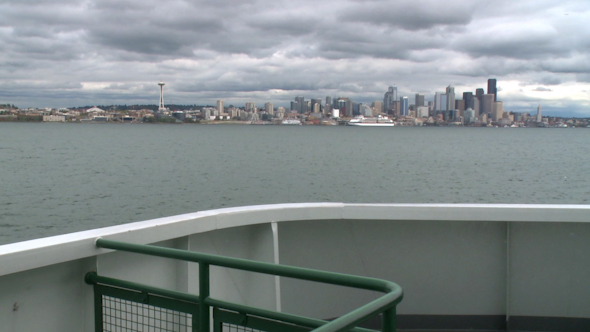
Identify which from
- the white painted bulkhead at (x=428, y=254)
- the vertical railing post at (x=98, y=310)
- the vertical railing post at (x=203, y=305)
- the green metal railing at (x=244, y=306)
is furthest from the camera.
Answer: the white painted bulkhead at (x=428, y=254)

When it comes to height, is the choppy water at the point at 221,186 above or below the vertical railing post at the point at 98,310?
below

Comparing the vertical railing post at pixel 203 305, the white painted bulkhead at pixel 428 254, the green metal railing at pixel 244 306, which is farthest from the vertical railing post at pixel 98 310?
the white painted bulkhead at pixel 428 254

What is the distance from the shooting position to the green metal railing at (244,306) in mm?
2035

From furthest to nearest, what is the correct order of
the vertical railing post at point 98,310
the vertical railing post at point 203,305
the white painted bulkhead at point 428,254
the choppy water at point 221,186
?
the choppy water at point 221,186
the white painted bulkhead at point 428,254
the vertical railing post at point 98,310
the vertical railing post at point 203,305

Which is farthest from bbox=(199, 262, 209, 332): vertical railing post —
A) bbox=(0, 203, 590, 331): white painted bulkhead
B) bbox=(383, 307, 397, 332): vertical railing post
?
bbox=(0, 203, 590, 331): white painted bulkhead

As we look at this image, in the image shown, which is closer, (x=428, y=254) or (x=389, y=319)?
(x=389, y=319)

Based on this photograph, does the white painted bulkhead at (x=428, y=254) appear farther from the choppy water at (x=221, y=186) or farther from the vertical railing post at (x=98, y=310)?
the choppy water at (x=221, y=186)

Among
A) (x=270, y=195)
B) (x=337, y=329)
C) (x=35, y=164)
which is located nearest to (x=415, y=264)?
(x=337, y=329)

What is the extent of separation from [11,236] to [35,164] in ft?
125

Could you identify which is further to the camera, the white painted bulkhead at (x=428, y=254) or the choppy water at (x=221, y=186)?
the choppy water at (x=221, y=186)

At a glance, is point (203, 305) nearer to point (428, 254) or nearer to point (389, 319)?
point (389, 319)

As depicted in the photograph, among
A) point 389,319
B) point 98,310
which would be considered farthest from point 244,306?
point 98,310

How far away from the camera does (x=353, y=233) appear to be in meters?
4.84

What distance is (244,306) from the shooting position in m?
2.85
